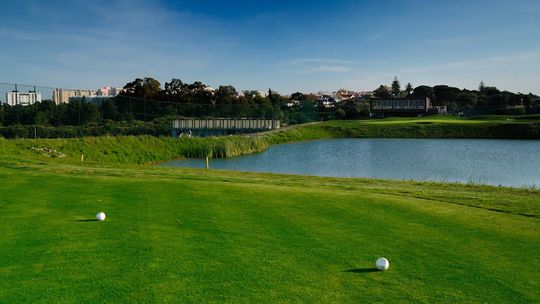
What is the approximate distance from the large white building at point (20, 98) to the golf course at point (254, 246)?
2714cm

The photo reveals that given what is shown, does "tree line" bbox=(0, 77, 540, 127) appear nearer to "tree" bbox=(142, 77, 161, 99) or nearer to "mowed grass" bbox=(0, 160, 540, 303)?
"tree" bbox=(142, 77, 161, 99)

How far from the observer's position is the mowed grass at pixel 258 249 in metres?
5.12

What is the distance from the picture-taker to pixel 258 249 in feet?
21.6

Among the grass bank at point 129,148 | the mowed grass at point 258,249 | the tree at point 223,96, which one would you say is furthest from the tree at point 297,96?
the mowed grass at point 258,249

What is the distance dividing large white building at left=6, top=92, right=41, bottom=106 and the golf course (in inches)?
1068

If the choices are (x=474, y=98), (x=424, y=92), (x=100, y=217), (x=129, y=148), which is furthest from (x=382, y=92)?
(x=100, y=217)

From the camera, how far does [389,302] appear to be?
4.92 m

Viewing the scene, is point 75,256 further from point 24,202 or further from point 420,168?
point 420,168

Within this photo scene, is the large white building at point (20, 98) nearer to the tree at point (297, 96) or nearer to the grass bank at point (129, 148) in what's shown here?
the grass bank at point (129, 148)

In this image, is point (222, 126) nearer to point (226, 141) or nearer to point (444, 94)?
point (226, 141)

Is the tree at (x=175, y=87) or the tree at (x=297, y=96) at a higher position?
the tree at (x=297, y=96)

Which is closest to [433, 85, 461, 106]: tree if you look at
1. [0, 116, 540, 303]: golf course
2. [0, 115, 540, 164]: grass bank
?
[0, 115, 540, 164]: grass bank

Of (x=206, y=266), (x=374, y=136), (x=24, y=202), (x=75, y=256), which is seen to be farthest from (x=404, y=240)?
(x=374, y=136)

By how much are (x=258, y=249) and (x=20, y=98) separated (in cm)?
3685
